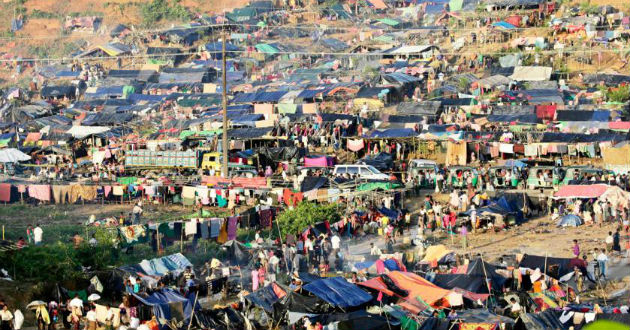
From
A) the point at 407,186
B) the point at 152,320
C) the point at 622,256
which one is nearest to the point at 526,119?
the point at 407,186

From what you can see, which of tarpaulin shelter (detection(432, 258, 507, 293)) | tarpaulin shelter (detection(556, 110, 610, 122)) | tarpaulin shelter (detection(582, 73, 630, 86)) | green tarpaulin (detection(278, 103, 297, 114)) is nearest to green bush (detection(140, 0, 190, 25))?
green tarpaulin (detection(278, 103, 297, 114))

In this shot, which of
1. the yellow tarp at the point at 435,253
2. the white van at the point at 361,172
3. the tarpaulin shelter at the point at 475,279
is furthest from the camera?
the white van at the point at 361,172

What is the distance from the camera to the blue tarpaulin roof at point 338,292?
18.4 m

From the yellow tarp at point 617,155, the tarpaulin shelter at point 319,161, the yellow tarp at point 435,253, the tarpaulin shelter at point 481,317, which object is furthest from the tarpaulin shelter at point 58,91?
the tarpaulin shelter at point 481,317

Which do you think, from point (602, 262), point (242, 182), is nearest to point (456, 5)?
point (242, 182)

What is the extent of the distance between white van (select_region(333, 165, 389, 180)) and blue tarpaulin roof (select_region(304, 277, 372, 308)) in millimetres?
13823

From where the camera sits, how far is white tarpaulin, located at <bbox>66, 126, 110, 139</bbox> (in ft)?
147

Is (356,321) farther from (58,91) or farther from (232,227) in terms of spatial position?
(58,91)

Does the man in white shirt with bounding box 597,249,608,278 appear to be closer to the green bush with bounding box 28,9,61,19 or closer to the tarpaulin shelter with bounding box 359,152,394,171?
the tarpaulin shelter with bounding box 359,152,394,171

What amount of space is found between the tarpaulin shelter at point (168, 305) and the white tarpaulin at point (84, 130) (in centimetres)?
2694

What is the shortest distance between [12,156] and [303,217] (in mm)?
17306

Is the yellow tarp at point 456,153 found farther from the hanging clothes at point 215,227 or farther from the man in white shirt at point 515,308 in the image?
the man in white shirt at point 515,308

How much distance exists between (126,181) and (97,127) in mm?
11748

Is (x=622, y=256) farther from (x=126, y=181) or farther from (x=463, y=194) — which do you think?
(x=126, y=181)
